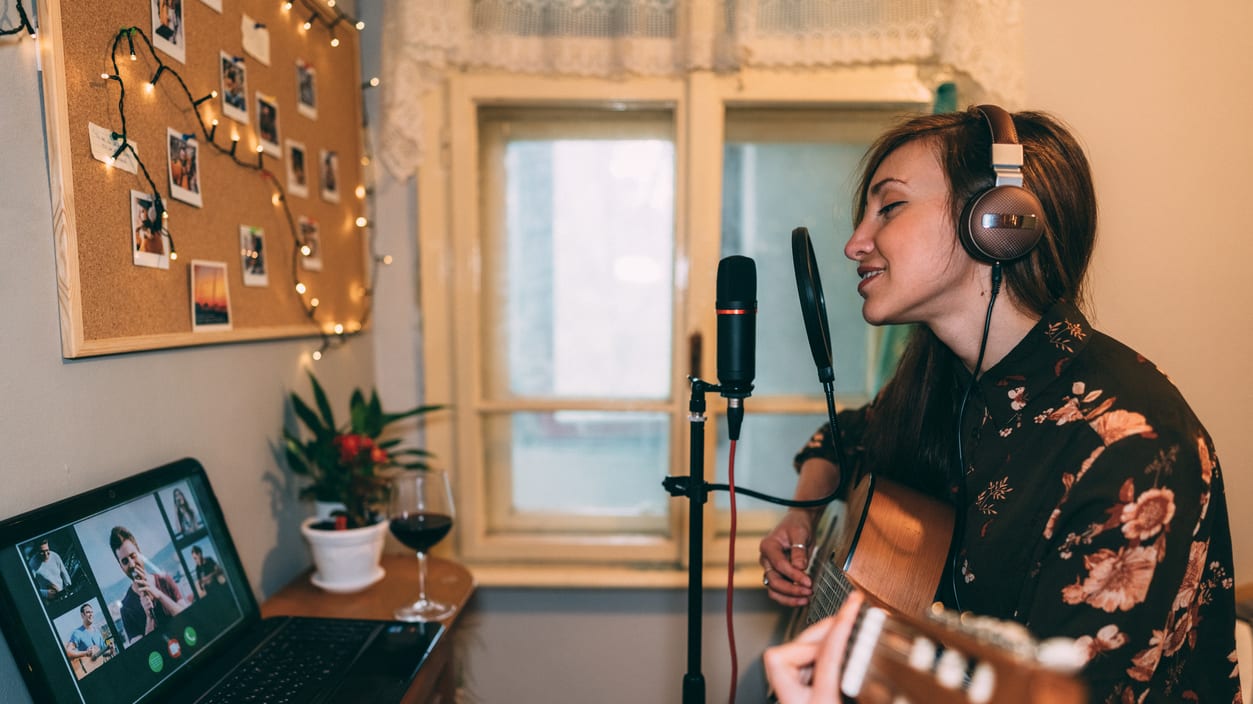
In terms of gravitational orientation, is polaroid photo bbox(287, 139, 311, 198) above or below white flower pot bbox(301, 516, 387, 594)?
above

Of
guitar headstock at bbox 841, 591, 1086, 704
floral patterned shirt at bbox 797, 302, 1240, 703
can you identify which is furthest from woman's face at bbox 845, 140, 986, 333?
guitar headstock at bbox 841, 591, 1086, 704

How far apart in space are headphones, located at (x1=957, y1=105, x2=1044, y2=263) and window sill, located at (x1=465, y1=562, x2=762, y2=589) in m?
1.16

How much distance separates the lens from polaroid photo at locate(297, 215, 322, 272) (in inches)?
58.5

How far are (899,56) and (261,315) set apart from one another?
62.4 inches

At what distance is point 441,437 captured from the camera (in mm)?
1883

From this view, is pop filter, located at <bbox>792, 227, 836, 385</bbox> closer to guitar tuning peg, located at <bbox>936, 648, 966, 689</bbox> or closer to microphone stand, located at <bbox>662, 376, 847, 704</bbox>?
microphone stand, located at <bbox>662, 376, 847, 704</bbox>

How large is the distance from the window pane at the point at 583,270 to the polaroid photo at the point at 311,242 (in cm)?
49

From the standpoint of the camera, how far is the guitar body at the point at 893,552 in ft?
3.16

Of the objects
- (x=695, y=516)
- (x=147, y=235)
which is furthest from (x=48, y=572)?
(x=695, y=516)

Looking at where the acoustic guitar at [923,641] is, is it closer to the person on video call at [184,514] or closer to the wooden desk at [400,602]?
the wooden desk at [400,602]

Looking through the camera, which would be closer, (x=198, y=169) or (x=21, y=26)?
(x=21, y=26)

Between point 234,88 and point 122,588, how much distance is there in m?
0.85

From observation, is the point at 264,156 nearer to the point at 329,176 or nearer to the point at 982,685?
the point at 329,176

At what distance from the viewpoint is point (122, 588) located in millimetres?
881
